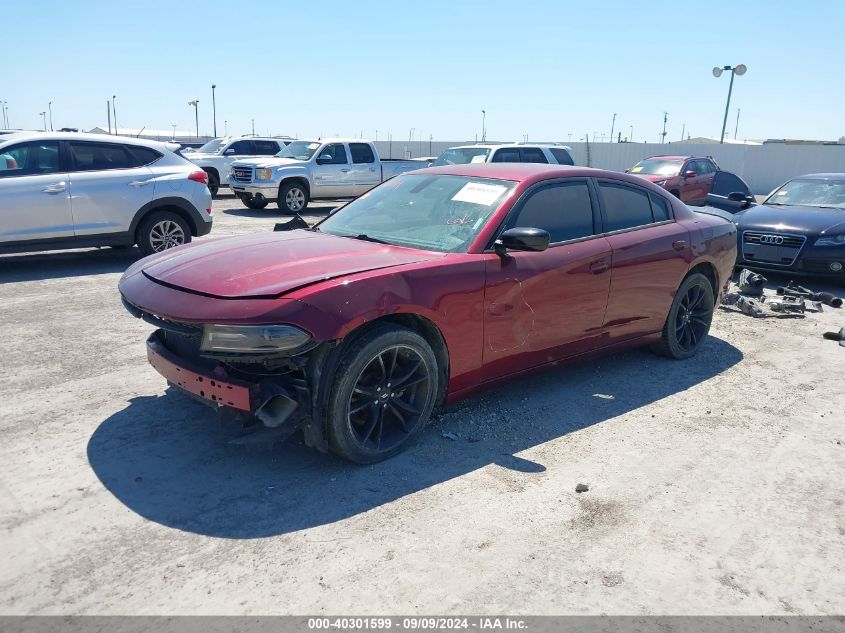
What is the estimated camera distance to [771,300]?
8.30 m

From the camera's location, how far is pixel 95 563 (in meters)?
2.85

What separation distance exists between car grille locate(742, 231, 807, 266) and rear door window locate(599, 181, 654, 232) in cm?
462

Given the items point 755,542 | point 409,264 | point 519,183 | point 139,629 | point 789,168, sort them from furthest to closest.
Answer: point 789,168, point 519,183, point 409,264, point 755,542, point 139,629

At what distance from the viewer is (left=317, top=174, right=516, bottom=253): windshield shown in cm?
441

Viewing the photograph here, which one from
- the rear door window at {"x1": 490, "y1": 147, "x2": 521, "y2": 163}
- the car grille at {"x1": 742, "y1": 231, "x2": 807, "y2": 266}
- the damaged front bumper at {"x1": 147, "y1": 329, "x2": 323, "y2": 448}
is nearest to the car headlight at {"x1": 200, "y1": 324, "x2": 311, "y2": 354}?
the damaged front bumper at {"x1": 147, "y1": 329, "x2": 323, "y2": 448}

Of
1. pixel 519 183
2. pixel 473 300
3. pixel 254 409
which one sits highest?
pixel 519 183

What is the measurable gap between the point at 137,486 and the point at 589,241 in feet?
11.1

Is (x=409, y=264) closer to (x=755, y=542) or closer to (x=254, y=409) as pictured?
(x=254, y=409)

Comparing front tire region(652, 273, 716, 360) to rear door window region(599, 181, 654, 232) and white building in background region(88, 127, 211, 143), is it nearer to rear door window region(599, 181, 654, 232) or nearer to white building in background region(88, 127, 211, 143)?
rear door window region(599, 181, 654, 232)

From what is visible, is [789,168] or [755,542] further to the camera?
[789,168]

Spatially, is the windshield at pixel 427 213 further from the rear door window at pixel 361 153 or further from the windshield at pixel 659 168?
the windshield at pixel 659 168

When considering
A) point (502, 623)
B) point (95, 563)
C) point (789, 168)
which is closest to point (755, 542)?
point (502, 623)

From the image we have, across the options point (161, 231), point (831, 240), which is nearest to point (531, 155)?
point (831, 240)

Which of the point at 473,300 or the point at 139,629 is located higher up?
the point at 473,300
